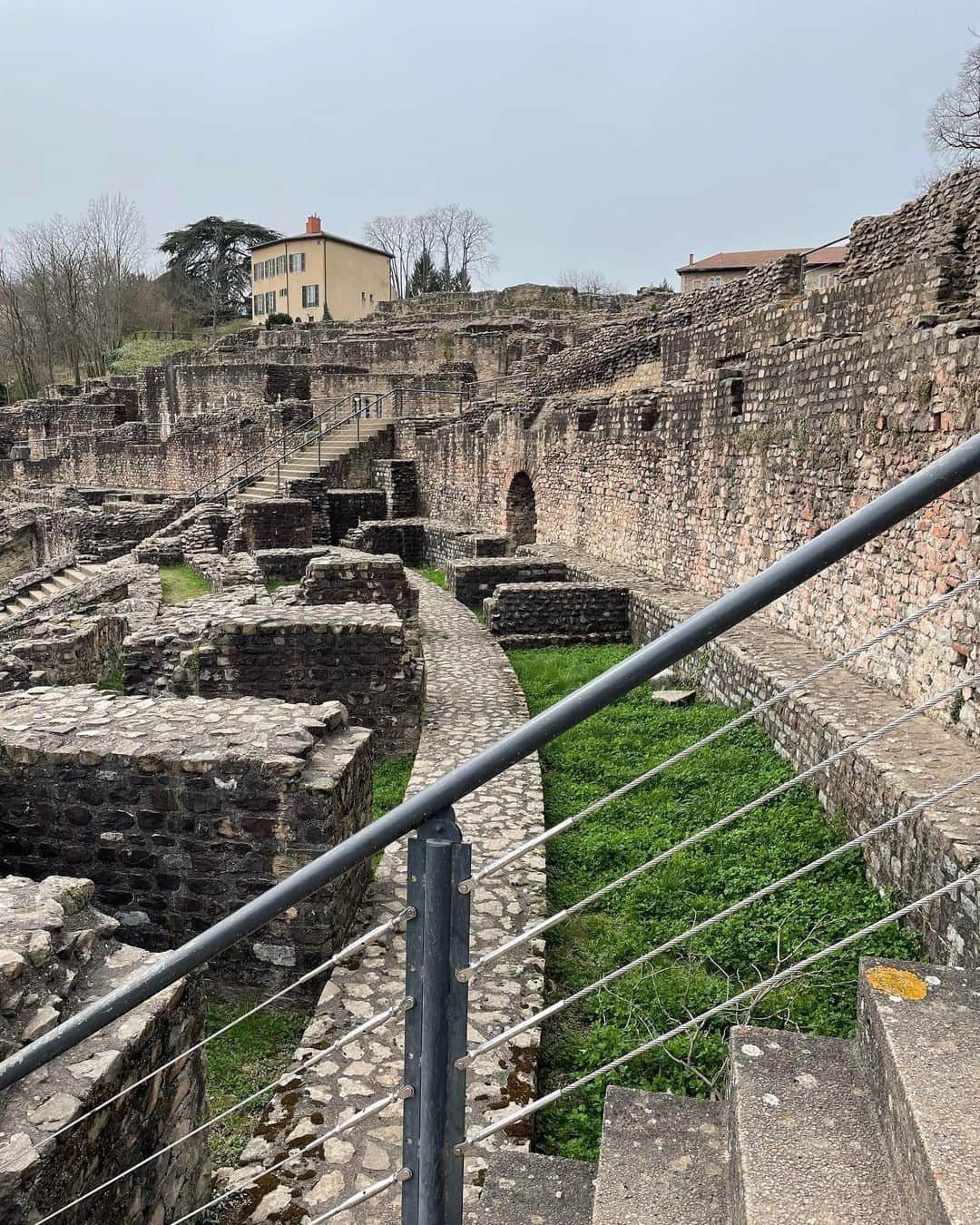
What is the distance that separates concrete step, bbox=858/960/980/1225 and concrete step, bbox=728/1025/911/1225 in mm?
59

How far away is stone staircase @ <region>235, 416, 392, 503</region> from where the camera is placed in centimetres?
2389

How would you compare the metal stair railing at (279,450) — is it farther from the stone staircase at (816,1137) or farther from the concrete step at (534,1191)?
the stone staircase at (816,1137)

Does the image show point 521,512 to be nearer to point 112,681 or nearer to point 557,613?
point 557,613

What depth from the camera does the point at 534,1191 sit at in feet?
7.95

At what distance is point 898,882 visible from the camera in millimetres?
4305

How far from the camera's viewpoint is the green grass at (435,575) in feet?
53.9

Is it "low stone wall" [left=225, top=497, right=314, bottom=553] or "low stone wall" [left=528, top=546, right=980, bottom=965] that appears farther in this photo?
"low stone wall" [left=225, top=497, right=314, bottom=553]

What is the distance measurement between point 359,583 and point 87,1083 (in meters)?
7.55

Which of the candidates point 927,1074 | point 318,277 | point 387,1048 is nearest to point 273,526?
point 387,1048

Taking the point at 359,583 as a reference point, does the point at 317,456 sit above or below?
above

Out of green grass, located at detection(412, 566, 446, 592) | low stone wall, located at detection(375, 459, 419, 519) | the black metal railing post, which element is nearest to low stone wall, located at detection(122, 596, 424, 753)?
the black metal railing post

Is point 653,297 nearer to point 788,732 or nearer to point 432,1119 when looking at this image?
point 788,732

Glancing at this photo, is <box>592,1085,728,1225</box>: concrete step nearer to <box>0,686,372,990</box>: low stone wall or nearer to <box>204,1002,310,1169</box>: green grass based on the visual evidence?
<box>204,1002,310,1169</box>: green grass

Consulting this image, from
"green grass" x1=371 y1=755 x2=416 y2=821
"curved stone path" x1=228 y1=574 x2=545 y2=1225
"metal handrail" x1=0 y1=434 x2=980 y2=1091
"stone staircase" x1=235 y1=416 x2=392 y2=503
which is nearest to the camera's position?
"metal handrail" x1=0 y1=434 x2=980 y2=1091
